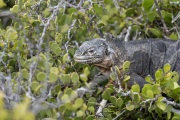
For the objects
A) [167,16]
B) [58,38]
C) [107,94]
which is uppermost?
[58,38]

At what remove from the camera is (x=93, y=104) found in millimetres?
4355

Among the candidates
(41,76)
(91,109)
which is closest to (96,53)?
(91,109)

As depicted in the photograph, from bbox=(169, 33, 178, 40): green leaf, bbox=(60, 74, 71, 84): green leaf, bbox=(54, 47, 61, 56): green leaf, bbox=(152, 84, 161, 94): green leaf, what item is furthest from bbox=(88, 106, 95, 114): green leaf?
bbox=(169, 33, 178, 40): green leaf

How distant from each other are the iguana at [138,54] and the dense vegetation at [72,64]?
0.19 meters

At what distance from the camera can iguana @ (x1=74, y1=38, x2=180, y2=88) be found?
548 cm

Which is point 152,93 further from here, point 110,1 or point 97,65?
point 110,1

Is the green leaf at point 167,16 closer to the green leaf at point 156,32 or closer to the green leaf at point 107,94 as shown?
the green leaf at point 156,32

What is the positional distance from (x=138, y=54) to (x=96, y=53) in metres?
0.45

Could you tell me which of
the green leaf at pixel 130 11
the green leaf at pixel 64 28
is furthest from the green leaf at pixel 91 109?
the green leaf at pixel 130 11

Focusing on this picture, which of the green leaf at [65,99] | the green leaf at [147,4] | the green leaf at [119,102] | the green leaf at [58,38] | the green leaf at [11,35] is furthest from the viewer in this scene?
the green leaf at [147,4]

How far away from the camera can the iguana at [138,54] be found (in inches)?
216

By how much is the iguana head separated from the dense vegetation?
0.10m

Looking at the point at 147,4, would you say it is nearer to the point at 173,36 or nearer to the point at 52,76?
the point at 173,36

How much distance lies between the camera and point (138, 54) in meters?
5.55
